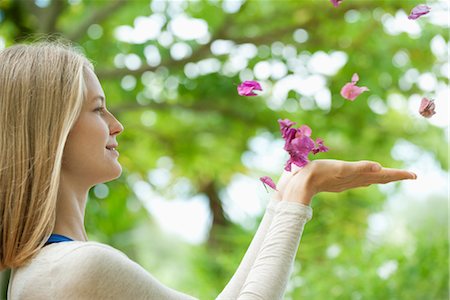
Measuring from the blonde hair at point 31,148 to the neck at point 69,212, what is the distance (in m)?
0.03

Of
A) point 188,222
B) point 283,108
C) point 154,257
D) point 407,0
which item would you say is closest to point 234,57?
point 283,108

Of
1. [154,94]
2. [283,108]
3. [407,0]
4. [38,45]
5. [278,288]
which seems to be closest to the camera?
[278,288]

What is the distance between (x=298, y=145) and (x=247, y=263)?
19 cm

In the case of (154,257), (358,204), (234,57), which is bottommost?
(154,257)

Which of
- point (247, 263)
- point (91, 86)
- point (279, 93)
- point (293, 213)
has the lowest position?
point (279, 93)

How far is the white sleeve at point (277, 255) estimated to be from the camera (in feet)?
2.95

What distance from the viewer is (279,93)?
12.2 ft

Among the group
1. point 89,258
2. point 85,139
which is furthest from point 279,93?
point 89,258

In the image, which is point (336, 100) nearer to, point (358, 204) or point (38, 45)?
point (358, 204)

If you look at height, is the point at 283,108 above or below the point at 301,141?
below

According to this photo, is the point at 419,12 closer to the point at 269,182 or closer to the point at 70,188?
the point at 269,182

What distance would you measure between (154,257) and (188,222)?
296 cm

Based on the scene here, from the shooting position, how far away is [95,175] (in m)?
1.01

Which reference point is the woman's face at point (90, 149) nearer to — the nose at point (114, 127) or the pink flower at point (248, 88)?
the nose at point (114, 127)
